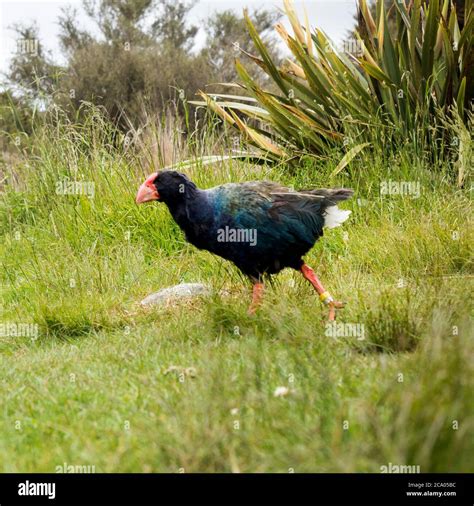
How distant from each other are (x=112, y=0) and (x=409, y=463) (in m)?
21.8

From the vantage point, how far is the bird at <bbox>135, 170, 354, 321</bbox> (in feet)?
14.9

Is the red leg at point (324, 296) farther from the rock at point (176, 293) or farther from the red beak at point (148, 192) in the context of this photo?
the red beak at point (148, 192)

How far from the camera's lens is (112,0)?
22.2m

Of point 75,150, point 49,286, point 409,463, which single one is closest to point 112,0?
point 75,150

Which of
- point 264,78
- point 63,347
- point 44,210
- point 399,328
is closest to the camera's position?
point 399,328

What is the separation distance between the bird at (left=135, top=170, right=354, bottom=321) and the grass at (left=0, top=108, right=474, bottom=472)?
0.81ft

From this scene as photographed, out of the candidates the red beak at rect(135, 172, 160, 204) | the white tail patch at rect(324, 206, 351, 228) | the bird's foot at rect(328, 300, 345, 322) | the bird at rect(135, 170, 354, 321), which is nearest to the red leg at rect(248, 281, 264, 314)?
the bird at rect(135, 170, 354, 321)

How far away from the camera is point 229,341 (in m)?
4.16

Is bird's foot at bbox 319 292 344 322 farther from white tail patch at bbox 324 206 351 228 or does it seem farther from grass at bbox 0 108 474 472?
white tail patch at bbox 324 206 351 228

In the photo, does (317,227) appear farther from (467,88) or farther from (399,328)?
(467,88)

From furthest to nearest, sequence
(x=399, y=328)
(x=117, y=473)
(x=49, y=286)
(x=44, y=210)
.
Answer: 1. (x=44, y=210)
2. (x=49, y=286)
3. (x=399, y=328)
4. (x=117, y=473)

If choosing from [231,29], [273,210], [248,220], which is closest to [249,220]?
[248,220]

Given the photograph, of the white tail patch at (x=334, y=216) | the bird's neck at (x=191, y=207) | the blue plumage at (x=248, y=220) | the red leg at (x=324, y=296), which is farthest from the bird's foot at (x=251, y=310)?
the white tail patch at (x=334, y=216)
